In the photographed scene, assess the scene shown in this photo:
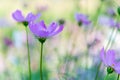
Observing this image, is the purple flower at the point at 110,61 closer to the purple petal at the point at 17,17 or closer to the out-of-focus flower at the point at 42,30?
the out-of-focus flower at the point at 42,30

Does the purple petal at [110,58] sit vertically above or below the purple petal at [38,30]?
below

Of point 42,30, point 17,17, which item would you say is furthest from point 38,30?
point 17,17

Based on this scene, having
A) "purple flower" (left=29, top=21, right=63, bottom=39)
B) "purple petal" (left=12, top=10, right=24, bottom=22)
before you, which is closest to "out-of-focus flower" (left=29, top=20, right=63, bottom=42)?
"purple flower" (left=29, top=21, right=63, bottom=39)

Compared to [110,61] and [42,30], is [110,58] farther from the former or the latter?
[42,30]

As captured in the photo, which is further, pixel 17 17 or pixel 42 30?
pixel 17 17

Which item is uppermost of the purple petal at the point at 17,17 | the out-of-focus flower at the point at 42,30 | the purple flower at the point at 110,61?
the out-of-focus flower at the point at 42,30

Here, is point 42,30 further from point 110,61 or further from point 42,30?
point 110,61

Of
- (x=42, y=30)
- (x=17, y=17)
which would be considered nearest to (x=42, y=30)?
(x=42, y=30)

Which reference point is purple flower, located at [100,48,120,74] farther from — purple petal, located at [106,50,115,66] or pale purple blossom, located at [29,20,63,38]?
pale purple blossom, located at [29,20,63,38]

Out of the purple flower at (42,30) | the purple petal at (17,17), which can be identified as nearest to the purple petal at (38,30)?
the purple flower at (42,30)

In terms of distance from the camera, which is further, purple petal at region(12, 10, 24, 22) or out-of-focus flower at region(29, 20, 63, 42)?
purple petal at region(12, 10, 24, 22)

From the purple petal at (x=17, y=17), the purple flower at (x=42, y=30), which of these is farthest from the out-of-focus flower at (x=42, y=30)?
the purple petal at (x=17, y=17)

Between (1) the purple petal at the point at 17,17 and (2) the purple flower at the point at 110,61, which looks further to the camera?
(1) the purple petal at the point at 17,17
